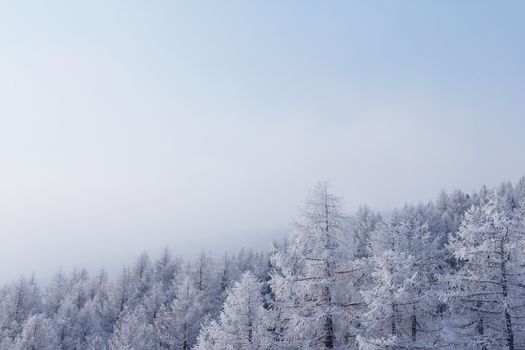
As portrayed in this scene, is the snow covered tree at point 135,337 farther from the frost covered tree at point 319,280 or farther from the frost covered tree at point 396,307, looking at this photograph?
the frost covered tree at point 396,307

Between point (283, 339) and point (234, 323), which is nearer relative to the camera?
point (283, 339)

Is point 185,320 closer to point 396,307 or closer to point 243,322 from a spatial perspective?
point 243,322

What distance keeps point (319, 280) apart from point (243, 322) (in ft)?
30.2

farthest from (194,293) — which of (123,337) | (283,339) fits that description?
(283,339)

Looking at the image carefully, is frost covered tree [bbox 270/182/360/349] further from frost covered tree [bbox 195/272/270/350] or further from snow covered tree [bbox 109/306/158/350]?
snow covered tree [bbox 109/306/158/350]

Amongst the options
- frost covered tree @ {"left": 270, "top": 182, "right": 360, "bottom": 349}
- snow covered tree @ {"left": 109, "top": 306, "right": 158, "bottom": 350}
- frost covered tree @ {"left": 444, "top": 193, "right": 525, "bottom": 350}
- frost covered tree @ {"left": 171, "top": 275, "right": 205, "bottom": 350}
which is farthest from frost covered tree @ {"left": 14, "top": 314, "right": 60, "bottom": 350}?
frost covered tree @ {"left": 444, "top": 193, "right": 525, "bottom": 350}

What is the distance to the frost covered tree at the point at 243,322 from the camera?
2412 cm

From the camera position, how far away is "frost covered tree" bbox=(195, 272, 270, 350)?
79.1 feet

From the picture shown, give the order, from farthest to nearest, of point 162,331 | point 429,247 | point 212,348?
point 162,331
point 429,247
point 212,348

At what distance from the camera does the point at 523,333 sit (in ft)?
61.3

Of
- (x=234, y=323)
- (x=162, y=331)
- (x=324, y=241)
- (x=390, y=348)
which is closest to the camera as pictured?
(x=390, y=348)

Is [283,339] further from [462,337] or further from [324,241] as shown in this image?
[462,337]

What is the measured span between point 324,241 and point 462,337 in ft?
23.7

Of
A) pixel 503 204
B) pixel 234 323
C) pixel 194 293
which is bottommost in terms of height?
pixel 194 293
